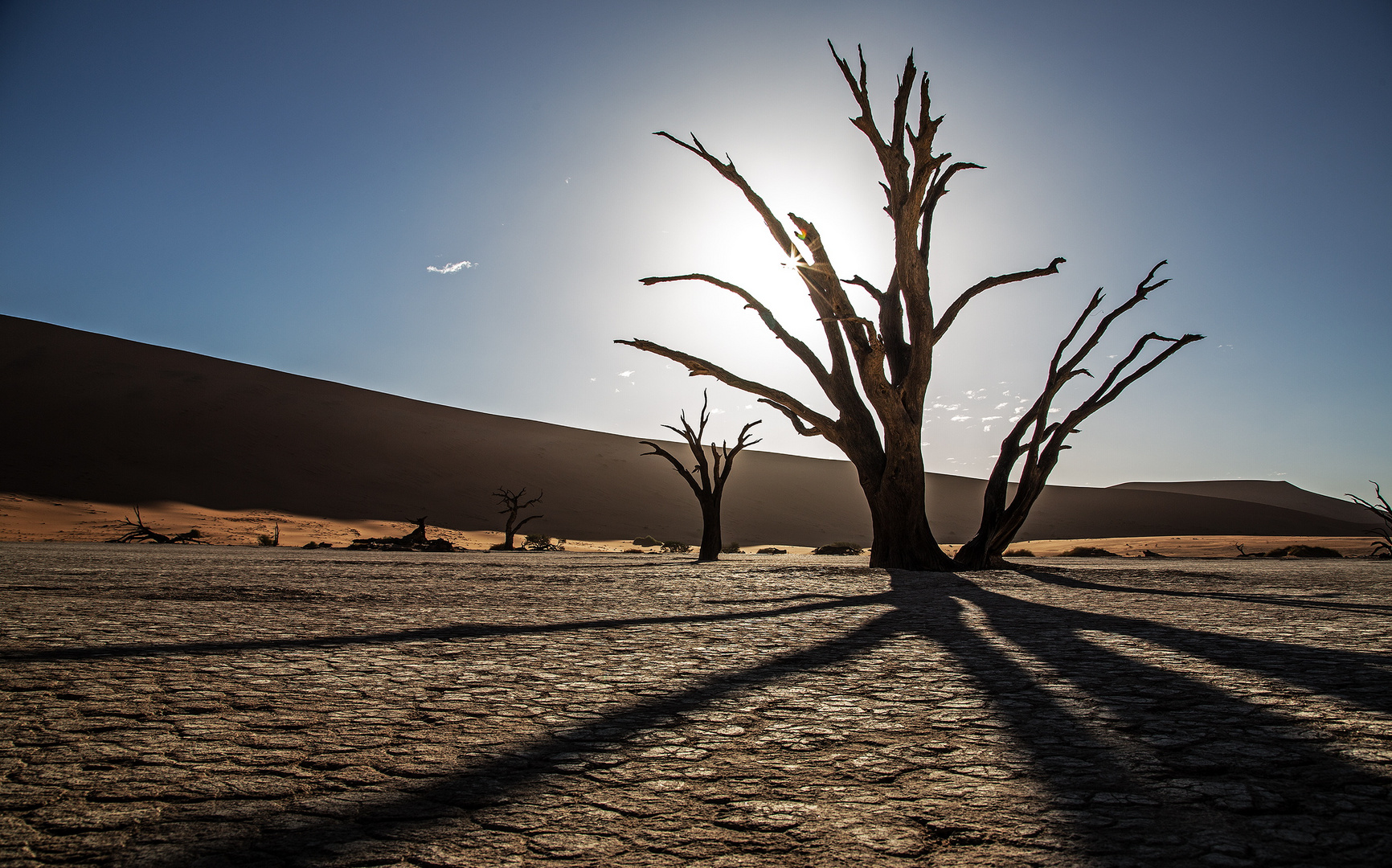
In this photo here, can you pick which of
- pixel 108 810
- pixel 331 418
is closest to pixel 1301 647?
pixel 108 810

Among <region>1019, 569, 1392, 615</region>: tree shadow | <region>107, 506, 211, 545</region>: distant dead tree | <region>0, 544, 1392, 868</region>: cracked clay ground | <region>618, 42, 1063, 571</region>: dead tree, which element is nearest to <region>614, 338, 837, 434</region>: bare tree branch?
<region>618, 42, 1063, 571</region>: dead tree

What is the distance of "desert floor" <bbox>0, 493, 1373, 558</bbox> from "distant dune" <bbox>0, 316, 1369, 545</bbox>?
1.69 m

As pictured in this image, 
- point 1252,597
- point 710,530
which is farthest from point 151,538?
point 1252,597

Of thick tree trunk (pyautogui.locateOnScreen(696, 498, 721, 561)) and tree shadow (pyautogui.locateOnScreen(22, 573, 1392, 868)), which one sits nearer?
tree shadow (pyautogui.locateOnScreen(22, 573, 1392, 868))

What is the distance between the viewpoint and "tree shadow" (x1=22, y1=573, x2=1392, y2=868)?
1.31 meters

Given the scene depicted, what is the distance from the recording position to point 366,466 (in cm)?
3956

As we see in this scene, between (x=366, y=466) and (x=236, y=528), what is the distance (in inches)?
641

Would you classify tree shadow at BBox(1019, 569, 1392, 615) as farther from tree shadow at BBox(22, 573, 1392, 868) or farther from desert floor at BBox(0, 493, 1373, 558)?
desert floor at BBox(0, 493, 1373, 558)

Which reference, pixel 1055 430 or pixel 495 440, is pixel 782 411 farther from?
pixel 495 440

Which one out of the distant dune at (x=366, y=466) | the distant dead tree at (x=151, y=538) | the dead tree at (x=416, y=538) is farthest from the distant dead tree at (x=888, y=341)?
the distant dune at (x=366, y=466)

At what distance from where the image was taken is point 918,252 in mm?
11125

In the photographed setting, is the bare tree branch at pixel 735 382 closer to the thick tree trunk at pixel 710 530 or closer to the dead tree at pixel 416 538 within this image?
the thick tree trunk at pixel 710 530

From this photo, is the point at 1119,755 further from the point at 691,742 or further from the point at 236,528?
the point at 236,528

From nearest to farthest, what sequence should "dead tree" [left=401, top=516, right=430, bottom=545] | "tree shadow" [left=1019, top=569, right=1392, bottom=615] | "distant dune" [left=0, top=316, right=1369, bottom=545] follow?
"tree shadow" [left=1019, top=569, right=1392, bottom=615] < "dead tree" [left=401, top=516, right=430, bottom=545] < "distant dune" [left=0, top=316, right=1369, bottom=545]
